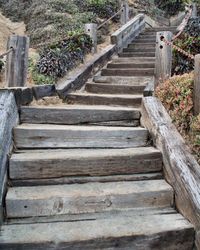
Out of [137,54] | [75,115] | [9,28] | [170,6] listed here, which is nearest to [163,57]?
[75,115]

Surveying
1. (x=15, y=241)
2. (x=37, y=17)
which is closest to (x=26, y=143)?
(x=15, y=241)

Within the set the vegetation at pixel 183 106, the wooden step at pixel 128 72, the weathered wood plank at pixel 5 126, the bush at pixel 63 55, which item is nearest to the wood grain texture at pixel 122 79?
the wooden step at pixel 128 72

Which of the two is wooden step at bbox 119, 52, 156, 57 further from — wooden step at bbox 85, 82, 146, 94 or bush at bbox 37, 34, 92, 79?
wooden step at bbox 85, 82, 146, 94

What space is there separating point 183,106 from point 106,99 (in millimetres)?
1440

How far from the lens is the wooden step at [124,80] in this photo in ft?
19.7

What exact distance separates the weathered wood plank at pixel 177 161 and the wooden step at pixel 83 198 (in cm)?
19

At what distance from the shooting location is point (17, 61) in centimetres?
448

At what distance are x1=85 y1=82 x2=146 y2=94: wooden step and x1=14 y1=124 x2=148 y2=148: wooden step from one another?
5.04 feet

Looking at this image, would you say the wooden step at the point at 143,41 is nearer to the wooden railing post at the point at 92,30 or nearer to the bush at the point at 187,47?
the bush at the point at 187,47

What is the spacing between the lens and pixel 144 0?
579 inches

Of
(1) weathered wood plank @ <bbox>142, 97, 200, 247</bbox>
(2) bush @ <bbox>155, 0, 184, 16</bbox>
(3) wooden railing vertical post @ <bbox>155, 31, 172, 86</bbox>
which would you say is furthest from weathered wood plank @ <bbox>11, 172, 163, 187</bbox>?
(2) bush @ <bbox>155, 0, 184, 16</bbox>

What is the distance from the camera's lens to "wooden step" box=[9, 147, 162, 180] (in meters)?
3.43

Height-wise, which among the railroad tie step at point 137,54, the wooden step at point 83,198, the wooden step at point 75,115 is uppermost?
the railroad tie step at point 137,54

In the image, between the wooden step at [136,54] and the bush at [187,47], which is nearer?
the bush at [187,47]
